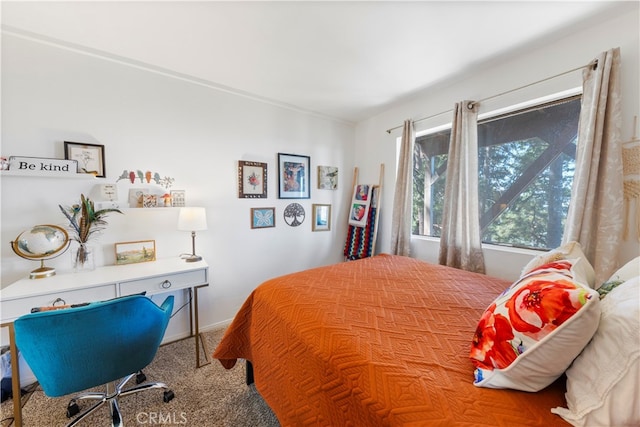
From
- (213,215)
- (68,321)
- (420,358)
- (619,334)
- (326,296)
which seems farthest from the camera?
(213,215)

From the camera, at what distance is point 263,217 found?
2.80m

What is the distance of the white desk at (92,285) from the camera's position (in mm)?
1344

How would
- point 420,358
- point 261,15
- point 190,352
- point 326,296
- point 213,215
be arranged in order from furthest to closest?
point 213,215
point 190,352
point 261,15
point 326,296
point 420,358

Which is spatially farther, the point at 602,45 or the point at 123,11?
the point at 602,45

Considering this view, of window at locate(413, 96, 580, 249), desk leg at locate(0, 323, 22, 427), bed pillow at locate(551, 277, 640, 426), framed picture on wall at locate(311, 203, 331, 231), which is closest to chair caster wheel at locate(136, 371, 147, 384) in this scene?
desk leg at locate(0, 323, 22, 427)

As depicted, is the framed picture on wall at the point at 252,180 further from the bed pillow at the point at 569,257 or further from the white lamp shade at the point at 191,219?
the bed pillow at the point at 569,257

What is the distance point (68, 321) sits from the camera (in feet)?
3.60

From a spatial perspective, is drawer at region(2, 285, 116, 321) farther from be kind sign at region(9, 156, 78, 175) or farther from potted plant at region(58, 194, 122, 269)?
be kind sign at region(9, 156, 78, 175)

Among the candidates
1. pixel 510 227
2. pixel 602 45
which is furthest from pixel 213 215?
pixel 602 45

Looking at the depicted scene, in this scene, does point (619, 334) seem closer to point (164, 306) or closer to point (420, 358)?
point (420, 358)

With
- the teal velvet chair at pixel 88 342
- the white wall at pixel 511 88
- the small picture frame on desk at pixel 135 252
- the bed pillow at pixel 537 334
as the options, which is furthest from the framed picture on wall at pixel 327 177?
the bed pillow at pixel 537 334

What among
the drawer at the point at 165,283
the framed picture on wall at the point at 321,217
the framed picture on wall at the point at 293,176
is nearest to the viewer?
the drawer at the point at 165,283

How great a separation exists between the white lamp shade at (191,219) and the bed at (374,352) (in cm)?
87

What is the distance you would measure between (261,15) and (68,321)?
1.96 metres
